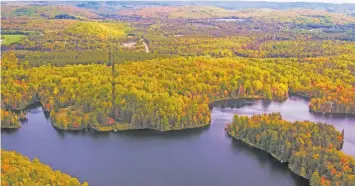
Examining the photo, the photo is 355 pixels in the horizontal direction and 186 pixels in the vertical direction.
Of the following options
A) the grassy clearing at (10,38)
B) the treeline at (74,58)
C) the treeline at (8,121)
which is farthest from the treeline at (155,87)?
the grassy clearing at (10,38)

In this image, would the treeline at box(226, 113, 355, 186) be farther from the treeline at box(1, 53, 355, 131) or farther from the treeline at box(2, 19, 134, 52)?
the treeline at box(2, 19, 134, 52)

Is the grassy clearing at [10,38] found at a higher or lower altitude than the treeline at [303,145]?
higher

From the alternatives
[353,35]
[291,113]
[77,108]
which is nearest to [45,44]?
[77,108]

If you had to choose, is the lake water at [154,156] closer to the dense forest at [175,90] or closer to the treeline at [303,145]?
the treeline at [303,145]

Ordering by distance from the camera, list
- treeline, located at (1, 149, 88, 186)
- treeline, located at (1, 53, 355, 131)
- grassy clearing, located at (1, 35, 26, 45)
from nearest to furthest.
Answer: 1. treeline, located at (1, 149, 88, 186)
2. treeline, located at (1, 53, 355, 131)
3. grassy clearing, located at (1, 35, 26, 45)

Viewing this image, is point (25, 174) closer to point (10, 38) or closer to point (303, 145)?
point (303, 145)

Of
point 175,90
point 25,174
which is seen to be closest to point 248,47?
point 175,90

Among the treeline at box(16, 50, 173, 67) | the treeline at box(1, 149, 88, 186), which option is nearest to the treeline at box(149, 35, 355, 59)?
the treeline at box(16, 50, 173, 67)
